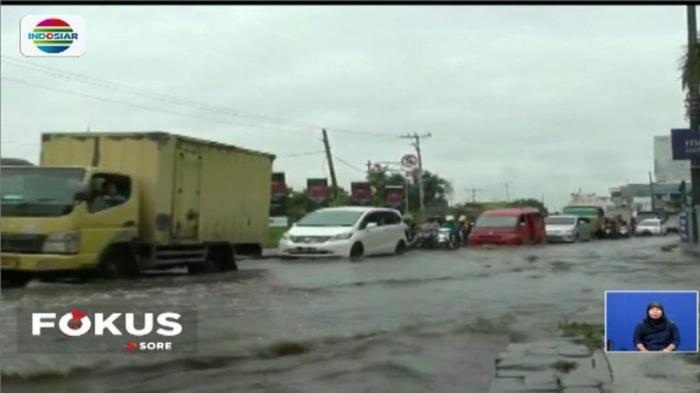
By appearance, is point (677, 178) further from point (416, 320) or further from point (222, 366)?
point (222, 366)

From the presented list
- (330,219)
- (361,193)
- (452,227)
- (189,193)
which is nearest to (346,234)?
(452,227)

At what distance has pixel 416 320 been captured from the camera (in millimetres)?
5391

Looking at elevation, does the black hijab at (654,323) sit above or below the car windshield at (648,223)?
below

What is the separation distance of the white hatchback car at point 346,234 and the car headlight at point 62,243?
1657 millimetres

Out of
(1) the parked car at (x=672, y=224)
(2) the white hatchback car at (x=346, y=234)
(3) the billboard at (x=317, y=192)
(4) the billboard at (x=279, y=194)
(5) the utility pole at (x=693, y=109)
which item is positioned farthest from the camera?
(1) the parked car at (x=672, y=224)

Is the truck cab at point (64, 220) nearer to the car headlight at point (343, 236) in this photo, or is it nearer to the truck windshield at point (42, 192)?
the truck windshield at point (42, 192)

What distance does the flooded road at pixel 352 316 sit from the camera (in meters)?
4.00

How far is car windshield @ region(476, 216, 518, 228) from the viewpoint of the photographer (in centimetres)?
605

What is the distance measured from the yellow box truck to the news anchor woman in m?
2.47

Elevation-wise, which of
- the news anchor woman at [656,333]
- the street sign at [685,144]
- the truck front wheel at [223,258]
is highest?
the street sign at [685,144]

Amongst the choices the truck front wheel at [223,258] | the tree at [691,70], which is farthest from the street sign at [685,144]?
the truck front wheel at [223,258]

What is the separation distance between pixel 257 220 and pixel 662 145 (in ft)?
12.7

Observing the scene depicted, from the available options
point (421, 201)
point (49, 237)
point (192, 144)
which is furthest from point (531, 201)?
point (49, 237)

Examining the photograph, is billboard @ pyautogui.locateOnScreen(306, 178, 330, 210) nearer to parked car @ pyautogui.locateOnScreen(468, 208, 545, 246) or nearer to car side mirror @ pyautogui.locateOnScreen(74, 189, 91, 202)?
parked car @ pyautogui.locateOnScreen(468, 208, 545, 246)
